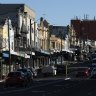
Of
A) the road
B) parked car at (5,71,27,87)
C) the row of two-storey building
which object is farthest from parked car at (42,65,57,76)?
the road

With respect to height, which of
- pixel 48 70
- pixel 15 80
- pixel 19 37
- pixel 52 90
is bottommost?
pixel 52 90

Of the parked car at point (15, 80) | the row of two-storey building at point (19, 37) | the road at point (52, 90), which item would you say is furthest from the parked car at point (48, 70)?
the road at point (52, 90)

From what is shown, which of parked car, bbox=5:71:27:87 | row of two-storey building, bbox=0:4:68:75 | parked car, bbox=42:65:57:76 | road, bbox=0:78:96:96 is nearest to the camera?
road, bbox=0:78:96:96

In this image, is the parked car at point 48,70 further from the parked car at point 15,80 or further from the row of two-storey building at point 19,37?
the parked car at point 15,80

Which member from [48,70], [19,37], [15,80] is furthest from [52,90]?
[19,37]

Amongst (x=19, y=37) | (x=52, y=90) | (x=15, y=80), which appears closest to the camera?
(x=52, y=90)

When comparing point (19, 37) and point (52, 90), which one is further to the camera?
point (19, 37)

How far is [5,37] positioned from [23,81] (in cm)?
3227

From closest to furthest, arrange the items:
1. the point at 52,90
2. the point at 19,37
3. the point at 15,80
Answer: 1. the point at 52,90
2. the point at 15,80
3. the point at 19,37

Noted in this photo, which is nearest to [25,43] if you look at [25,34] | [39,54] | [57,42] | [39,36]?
[25,34]

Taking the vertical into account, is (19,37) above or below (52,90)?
above

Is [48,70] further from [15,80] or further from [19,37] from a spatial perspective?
[15,80]

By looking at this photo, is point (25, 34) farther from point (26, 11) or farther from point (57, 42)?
point (57, 42)

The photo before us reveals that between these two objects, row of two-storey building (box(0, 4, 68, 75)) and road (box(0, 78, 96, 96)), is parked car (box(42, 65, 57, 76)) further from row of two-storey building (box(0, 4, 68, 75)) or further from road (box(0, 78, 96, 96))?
road (box(0, 78, 96, 96))
